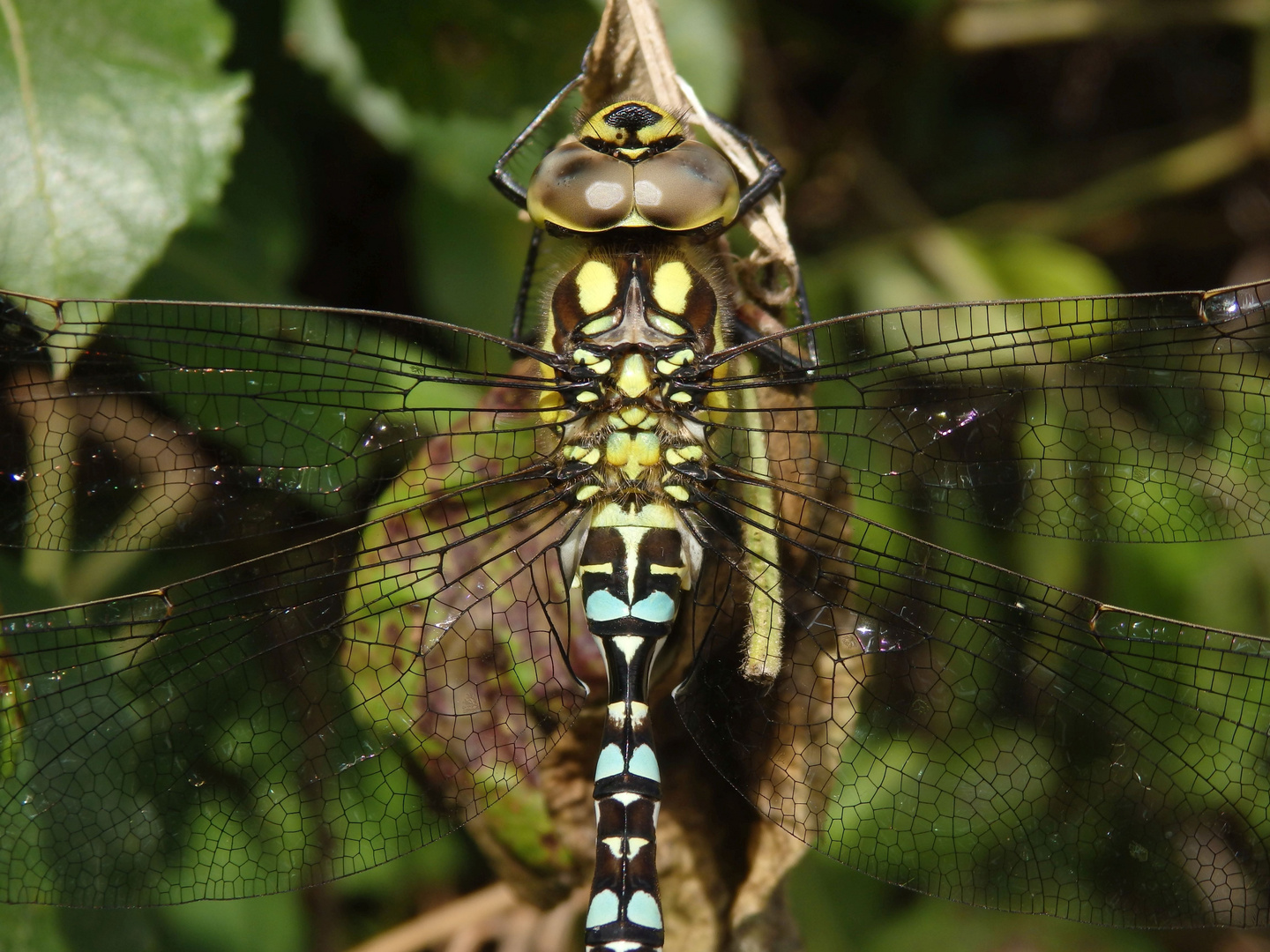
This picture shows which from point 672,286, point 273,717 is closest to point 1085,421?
point 672,286

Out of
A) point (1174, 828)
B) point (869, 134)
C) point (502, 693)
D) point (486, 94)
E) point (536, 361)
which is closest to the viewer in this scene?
point (1174, 828)

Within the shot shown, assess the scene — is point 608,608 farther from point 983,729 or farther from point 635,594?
point 983,729

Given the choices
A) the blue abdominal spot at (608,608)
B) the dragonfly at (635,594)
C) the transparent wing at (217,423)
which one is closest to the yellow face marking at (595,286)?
the dragonfly at (635,594)

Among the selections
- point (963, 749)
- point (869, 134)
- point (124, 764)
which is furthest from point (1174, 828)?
point (869, 134)

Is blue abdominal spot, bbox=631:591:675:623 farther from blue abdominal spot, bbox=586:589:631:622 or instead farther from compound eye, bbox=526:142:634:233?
compound eye, bbox=526:142:634:233

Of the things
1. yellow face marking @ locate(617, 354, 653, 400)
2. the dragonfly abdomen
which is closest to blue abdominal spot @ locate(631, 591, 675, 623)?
the dragonfly abdomen

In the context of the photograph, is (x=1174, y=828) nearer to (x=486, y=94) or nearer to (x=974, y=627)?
(x=974, y=627)

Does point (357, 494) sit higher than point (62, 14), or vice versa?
point (62, 14)

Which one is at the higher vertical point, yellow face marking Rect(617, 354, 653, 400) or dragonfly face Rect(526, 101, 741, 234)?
dragonfly face Rect(526, 101, 741, 234)

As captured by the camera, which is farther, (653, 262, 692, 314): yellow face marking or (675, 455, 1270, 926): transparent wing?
(653, 262, 692, 314): yellow face marking
